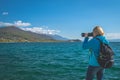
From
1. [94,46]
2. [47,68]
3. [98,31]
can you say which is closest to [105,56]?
[94,46]

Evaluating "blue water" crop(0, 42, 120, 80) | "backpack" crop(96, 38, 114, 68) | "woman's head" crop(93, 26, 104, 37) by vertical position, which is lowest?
"blue water" crop(0, 42, 120, 80)

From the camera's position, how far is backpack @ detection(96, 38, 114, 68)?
8.58 metres

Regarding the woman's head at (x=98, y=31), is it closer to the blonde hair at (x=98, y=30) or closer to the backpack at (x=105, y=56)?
the blonde hair at (x=98, y=30)

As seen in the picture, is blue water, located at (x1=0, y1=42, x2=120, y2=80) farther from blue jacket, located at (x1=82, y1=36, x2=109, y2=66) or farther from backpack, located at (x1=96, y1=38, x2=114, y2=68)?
backpack, located at (x1=96, y1=38, x2=114, y2=68)

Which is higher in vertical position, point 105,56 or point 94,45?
point 94,45

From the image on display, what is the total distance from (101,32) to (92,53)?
2.83 feet

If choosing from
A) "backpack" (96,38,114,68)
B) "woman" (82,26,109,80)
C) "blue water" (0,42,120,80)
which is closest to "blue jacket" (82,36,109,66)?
"woman" (82,26,109,80)

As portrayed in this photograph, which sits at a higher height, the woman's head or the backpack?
the woman's head

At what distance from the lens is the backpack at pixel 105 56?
8578 millimetres

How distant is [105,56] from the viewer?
28.3 ft

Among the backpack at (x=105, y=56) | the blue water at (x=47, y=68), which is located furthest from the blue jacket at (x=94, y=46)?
the blue water at (x=47, y=68)

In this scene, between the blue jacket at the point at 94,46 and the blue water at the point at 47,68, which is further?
the blue water at the point at 47,68

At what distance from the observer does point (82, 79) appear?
55.6 ft

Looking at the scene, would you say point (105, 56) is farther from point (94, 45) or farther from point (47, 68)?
point (47, 68)
